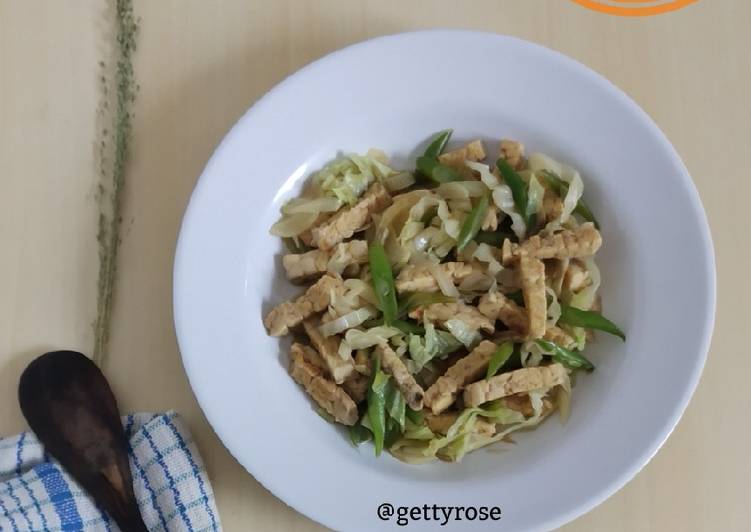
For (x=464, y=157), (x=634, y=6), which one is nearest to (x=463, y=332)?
(x=464, y=157)

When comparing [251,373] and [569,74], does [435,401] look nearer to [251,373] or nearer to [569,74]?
[251,373]

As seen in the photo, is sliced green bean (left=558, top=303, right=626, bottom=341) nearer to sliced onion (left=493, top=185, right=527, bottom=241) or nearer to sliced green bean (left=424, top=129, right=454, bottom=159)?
sliced onion (left=493, top=185, right=527, bottom=241)

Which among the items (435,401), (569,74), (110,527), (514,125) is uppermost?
(569,74)

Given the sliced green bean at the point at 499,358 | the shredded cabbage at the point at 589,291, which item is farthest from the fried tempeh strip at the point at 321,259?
the shredded cabbage at the point at 589,291

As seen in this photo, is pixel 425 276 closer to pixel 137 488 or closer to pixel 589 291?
pixel 589 291

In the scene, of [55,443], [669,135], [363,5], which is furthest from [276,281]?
[669,135]
